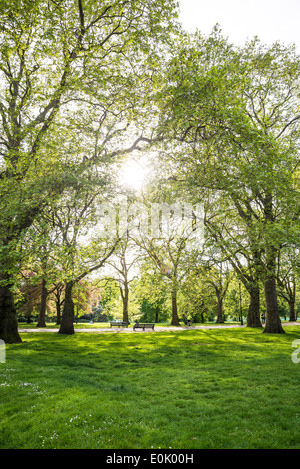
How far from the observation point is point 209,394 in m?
7.89

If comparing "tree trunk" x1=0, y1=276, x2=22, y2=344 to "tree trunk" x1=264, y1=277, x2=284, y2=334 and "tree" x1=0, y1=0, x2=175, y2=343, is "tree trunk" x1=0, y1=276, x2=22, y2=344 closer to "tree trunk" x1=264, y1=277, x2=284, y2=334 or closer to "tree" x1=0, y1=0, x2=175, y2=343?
"tree" x1=0, y1=0, x2=175, y2=343

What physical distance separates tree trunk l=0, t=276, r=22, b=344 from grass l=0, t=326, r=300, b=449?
4.35m

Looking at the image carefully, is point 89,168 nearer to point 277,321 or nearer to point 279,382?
point 279,382

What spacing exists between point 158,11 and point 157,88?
318cm

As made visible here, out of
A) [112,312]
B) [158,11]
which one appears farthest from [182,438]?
[112,312]

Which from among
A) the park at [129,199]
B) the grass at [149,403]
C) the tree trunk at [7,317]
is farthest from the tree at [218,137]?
the tree trunk at [7,317]

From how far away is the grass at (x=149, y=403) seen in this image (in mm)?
5266

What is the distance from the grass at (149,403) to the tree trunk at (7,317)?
171 inches

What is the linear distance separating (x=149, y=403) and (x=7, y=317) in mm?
12788

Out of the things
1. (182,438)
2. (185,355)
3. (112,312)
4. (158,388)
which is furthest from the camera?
(112,312)

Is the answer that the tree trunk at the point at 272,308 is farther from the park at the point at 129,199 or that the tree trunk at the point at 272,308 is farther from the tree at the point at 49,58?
the tree at the point at 49,58

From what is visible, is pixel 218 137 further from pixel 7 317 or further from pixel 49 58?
pixel 7 317

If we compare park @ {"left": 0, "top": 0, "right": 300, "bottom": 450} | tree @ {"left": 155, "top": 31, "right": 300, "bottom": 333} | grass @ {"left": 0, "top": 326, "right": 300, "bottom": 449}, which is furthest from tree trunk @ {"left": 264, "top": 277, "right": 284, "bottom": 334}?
grass @ {"left": 0, "top": 326, "right": 300, "bottom": 449}

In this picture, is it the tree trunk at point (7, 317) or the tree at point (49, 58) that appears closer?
the tree at point (49, 58)
